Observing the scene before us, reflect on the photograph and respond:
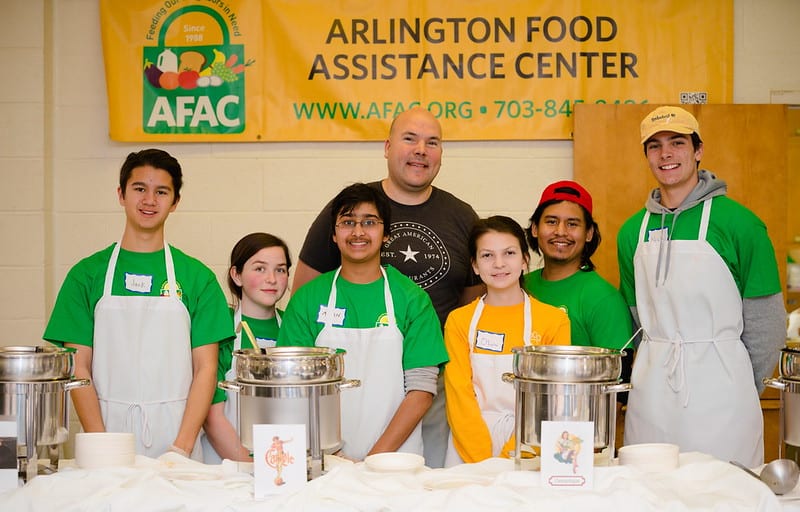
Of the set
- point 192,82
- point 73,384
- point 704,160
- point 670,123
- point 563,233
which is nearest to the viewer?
point 73,384

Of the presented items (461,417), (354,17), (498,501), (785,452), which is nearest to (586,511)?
(498,501)

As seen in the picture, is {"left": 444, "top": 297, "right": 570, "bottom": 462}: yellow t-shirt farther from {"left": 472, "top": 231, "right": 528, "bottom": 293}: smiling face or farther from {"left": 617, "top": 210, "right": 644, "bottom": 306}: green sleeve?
{"left": 617, "top": 210, "right": 644, "bottom": 306}: green sleeve

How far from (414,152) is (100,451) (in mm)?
1612

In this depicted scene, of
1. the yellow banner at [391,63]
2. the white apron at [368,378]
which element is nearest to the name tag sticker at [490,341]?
the white apron at [368,378]

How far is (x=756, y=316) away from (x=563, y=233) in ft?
2.21

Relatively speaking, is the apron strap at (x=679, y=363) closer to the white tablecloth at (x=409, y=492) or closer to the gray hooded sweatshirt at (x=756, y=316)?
the gray hooded sweatshirt at (x=756, y=316)

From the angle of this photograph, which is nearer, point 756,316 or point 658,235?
point 756,316

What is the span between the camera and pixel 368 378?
2.64 metres

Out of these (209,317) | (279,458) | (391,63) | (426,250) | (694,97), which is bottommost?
(279,458)

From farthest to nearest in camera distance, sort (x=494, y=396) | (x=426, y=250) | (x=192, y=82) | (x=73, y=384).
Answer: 1. (x=192, y=82)
2. (x=426, y=250)
3. (x=494, y=396)
4. (x=73, y=384)

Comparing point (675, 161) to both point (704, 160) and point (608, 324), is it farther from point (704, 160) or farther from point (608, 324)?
point (704, 160)

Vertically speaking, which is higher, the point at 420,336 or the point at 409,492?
the point at 420,336

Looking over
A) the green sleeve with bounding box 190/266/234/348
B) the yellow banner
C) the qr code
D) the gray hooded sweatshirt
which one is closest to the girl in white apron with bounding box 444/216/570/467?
the gray hooded sweatshirt

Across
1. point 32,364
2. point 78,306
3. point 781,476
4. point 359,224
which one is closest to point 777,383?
point 781,476
